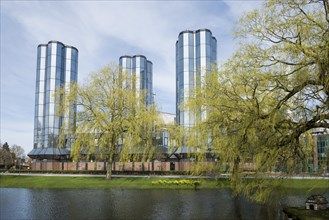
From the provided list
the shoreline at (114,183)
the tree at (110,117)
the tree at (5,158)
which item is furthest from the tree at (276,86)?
the tree at (5,158)

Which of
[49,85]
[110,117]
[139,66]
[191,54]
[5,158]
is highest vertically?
[139,66]

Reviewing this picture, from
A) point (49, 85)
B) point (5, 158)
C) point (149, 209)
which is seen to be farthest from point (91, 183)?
point (5, 158)

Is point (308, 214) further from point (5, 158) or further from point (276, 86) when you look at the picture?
point (5, 158)

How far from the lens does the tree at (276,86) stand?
977 centimetres

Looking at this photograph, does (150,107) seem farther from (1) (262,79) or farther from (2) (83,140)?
(1) (262,79)

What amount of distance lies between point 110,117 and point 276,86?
1031 inches

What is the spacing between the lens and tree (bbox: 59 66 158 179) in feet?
110

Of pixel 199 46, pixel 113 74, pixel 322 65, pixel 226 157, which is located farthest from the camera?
pixel 199 46

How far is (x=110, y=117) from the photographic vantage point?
115 feet

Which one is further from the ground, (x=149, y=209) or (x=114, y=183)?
(x=149, y=209)

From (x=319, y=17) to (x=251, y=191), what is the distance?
6146 mm

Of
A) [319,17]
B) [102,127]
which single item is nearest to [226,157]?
[319,17]

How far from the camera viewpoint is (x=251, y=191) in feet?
39.9

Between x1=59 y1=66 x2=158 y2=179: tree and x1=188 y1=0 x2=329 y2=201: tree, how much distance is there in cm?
2243
